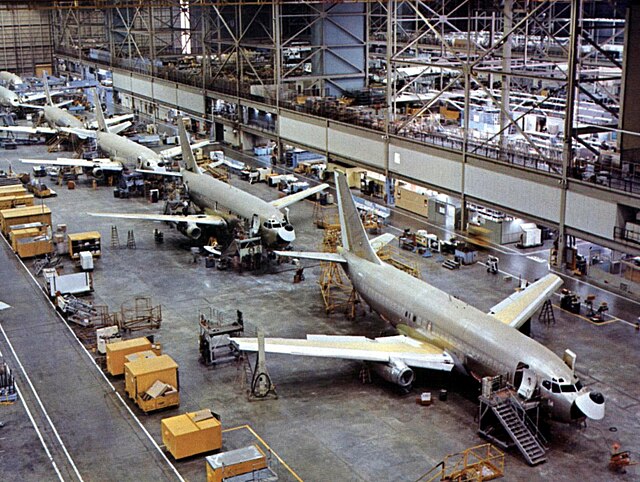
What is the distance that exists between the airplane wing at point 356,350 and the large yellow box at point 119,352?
6.25 m

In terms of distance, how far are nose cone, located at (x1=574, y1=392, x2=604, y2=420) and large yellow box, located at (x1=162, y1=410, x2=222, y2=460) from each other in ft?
51.7

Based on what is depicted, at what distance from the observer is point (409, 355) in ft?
142

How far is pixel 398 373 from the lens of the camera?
4278 centimetres

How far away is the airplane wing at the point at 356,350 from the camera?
42562mm

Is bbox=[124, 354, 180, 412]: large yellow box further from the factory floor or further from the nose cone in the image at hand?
the nose cone

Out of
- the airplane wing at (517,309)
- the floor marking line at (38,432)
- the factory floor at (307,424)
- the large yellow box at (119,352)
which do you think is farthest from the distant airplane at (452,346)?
the floor marking line at (38,432)

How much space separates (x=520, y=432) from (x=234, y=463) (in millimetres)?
12714

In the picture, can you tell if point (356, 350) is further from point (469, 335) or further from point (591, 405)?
point (591, 405)

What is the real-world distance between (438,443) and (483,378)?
3673mm

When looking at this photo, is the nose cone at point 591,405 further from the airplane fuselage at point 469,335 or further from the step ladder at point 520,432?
the step ladder at point 520,432

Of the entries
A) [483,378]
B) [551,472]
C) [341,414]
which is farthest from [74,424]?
[551,472]

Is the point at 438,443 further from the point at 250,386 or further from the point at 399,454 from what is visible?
the point at 250,386

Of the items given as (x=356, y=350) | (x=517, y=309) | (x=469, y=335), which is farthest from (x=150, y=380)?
(x=517, y=309)

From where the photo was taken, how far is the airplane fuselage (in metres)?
38.0
